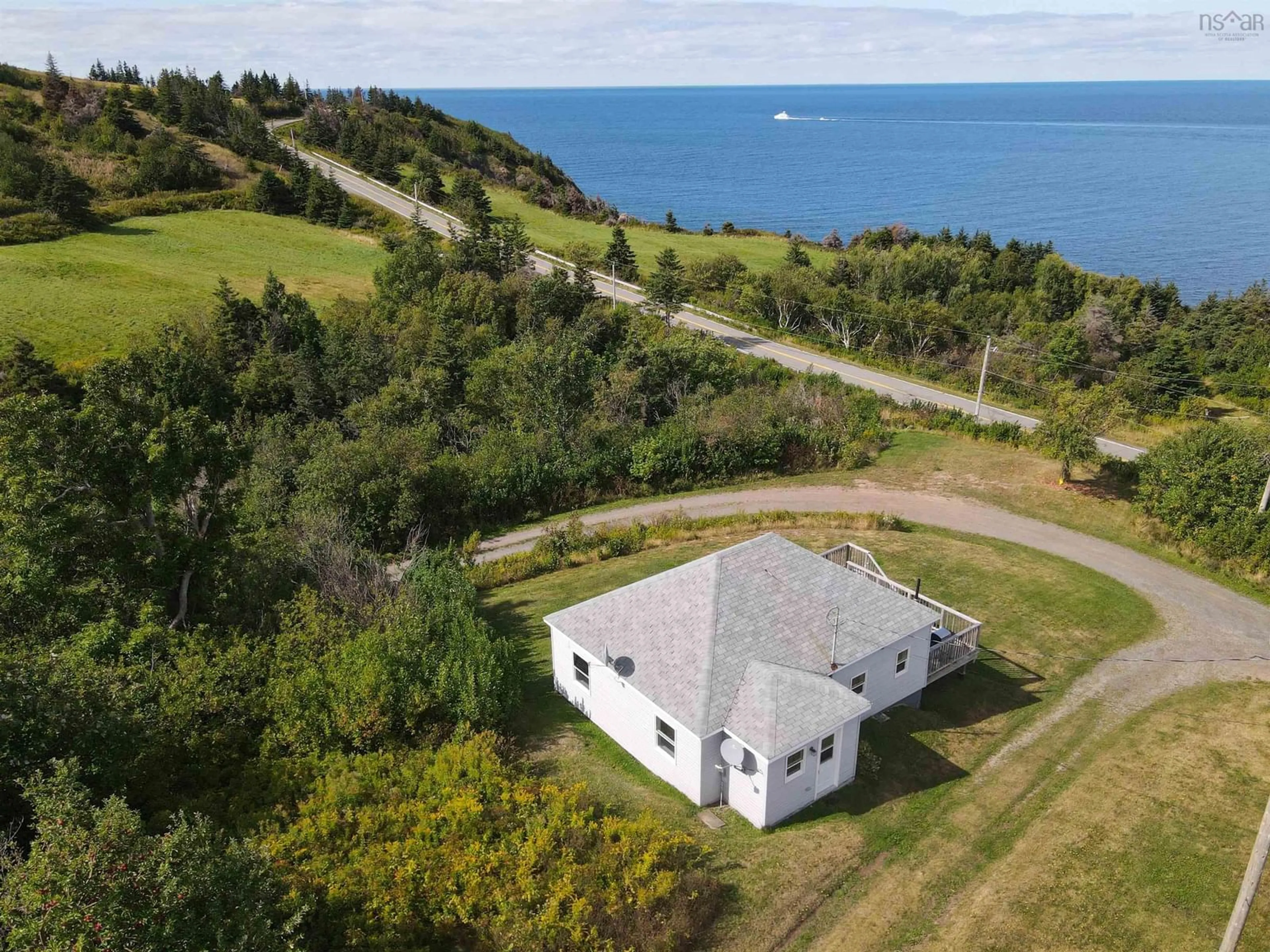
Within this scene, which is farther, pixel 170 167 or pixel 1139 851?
pixel 170 167

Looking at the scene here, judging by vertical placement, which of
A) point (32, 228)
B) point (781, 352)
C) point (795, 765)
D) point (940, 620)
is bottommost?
point (795, 765)

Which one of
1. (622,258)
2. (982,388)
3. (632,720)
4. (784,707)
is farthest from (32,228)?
(784,707)

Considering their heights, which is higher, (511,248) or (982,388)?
(511,248)

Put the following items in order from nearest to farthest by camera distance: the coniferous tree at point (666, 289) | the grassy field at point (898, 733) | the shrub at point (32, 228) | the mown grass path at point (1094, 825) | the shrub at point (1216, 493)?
1. the mown grass path at point (1094, 825)
2. the grassy field at point (898, 733)
3. the shrub at point (1216, 493)
4. the coniferous tree at point (666, 289)
5. the shrub at point (32, 228)

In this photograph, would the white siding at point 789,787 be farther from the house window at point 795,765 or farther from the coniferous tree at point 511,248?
the coniferous tree at point 511,248

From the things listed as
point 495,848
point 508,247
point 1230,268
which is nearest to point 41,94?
point 508,247

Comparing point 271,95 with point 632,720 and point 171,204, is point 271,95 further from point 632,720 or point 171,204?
point 632,720

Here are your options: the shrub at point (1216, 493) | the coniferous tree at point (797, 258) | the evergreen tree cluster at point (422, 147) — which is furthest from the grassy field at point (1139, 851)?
the evergreen tree cluster at point (422, 147)
